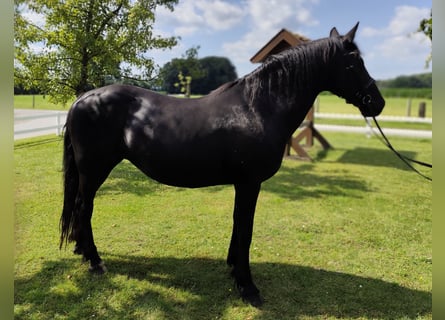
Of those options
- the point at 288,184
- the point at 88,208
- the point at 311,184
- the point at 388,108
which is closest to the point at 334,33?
the point at 88,208

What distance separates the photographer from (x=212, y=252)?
3523 millimetres

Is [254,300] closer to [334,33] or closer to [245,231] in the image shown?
[245,231]

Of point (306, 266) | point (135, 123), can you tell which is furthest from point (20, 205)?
point (306, 266)

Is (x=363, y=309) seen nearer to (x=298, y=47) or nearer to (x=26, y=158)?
(x=298, y=47)

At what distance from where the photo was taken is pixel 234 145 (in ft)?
8.39

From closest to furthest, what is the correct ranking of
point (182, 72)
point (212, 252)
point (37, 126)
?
point (212, 252), point (182, 72), point (37, 126)

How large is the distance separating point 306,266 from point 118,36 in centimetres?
369

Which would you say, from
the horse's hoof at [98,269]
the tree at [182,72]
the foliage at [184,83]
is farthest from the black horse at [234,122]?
the foliage at [184,83]

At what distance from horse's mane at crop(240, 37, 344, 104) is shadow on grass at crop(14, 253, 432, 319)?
1.74 m

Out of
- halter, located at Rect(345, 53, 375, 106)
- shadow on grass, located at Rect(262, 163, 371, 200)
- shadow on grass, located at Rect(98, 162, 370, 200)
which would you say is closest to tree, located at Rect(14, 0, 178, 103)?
shadow on grass, located at Rect(98, 162, 370, 200)

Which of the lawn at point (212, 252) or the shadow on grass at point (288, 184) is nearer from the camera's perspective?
the lawn at point (212, 252)

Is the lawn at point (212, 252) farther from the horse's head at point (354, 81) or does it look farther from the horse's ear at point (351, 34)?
the horse's ear at point (351, 34)

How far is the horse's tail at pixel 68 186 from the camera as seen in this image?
3.07 metres

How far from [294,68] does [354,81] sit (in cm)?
53
